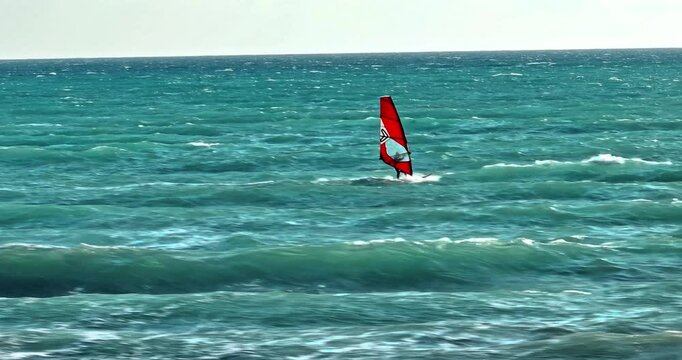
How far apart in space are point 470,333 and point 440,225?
13026 millimetres

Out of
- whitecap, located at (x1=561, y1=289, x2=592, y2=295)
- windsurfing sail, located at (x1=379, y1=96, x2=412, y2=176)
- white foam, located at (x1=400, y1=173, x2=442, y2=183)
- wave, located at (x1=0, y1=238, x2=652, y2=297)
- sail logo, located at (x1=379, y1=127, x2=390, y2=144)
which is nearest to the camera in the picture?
whitecap, located at (x1=561, y1=289, x2=592, y2=295)

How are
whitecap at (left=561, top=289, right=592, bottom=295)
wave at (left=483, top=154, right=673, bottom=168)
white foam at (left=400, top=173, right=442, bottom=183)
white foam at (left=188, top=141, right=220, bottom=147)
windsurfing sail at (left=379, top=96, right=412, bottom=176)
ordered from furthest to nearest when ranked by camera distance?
white foam at (left=188, top=141, right=220, bottom=147) < wave at (left=483, top=154, right=673, bottom=168) < white foam at (left=400, top=173, right=442, bottom=183) < windsurfing sail at (left=379, top=96, right=412, bottom=176) < whitecap at (left=561, top=289, right=592, bottom=295)

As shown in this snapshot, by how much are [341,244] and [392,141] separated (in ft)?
43.0

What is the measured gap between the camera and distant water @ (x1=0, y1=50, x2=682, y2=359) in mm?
22188

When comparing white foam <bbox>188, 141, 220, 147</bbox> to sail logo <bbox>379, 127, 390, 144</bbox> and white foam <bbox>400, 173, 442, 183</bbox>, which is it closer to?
white foam <bbox>400, 173, 442, 183</bbox>

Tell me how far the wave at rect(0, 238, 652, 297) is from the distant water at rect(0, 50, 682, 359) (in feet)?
0.23

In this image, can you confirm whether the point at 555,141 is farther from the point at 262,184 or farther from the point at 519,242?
the point at 519,242

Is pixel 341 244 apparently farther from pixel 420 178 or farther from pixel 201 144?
pixel 201 144

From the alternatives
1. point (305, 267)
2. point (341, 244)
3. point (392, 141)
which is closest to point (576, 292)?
point (305, 267)

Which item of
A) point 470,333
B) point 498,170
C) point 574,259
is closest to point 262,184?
point 498,170

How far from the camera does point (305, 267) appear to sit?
2912 centimetres

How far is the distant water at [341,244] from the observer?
2219 cm

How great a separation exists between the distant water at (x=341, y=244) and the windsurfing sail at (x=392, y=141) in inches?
32.8

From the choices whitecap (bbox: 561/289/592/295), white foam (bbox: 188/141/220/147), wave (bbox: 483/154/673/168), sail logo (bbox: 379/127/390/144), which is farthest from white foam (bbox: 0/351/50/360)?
white foam (bbox: 188/141/220/147)
